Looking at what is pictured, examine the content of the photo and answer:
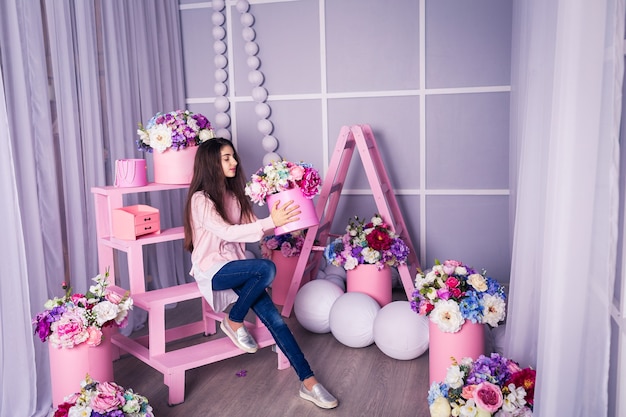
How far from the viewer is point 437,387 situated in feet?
7.16

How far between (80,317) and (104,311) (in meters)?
0.10

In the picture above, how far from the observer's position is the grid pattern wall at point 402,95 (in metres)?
3.99

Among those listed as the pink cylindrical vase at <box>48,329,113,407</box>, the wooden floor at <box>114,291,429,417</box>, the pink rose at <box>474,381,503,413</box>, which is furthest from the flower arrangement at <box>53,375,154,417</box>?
the pink rose at <box>474,381,503,413</box>

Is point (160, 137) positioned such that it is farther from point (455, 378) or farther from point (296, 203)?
point (455, 378)

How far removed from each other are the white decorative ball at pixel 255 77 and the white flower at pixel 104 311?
2.27 m

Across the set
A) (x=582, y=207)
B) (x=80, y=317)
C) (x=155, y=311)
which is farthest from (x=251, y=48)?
(x=582, y=207)

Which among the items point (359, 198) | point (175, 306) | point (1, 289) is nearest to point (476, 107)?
point (359, 198)

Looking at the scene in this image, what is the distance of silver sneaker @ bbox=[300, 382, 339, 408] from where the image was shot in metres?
2.52

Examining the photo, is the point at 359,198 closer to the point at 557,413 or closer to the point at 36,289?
the point at 36,289

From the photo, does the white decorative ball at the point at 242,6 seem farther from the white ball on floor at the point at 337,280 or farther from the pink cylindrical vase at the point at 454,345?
the pink cylindrical vase at the point at 454,345

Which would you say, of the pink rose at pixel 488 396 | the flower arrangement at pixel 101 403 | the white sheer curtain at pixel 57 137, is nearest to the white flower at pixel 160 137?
the white sheer curtain at pixel 57 137

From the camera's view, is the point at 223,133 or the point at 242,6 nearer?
the point at 242,6

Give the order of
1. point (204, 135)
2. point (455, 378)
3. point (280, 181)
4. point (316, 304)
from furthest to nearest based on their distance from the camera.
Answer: point (316, 304) < point (204, 135) < point (280, 181) < point (455, 378)

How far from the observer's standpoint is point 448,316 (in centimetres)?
253
